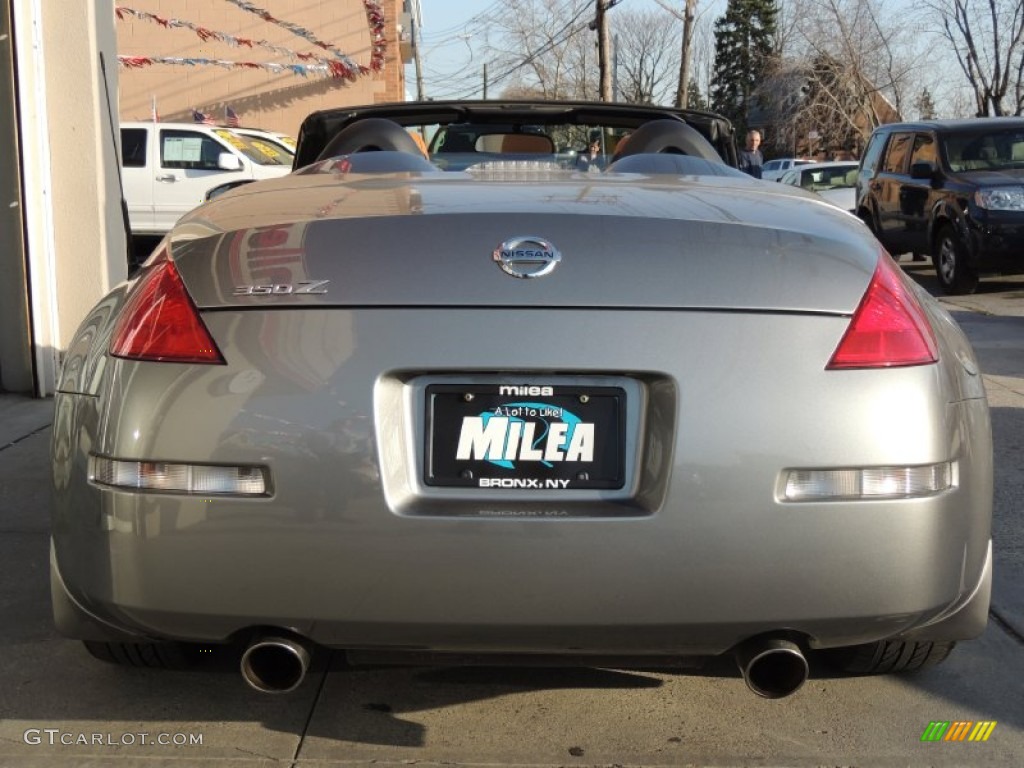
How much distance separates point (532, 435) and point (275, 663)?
717mm

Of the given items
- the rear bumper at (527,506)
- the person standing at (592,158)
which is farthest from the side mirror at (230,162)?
the rear bumper at (527,506)

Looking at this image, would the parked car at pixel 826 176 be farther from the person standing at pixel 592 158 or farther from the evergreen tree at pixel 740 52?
the evergreen tree at pixel 740 52

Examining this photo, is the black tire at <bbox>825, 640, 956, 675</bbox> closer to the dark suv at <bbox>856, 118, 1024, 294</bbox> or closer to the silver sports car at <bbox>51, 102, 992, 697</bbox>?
the silver sports car at <bbox>51, 102, 992, 697</bbox>

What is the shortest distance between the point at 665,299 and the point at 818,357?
0.32 metres

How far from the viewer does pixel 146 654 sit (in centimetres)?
277

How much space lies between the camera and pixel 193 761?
8.47 feet

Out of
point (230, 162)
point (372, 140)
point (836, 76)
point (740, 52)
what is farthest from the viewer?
point (740, 52)

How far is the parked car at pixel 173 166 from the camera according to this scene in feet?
52.1

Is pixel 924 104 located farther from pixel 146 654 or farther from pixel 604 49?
pixel 146 654

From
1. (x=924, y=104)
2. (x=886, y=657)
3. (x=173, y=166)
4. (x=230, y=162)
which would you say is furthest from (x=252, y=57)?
(x=924, y=104)

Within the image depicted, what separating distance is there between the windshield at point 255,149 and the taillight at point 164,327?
46.0 feet

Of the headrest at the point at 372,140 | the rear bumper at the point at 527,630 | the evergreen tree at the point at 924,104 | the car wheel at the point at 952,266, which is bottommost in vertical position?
the car wheel at the point at 952,266

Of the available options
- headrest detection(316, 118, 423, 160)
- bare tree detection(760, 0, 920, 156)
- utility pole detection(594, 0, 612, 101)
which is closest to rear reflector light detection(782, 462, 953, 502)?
headrest detection(316, 118, 423, 160)

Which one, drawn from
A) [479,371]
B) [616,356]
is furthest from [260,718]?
[616,356]
